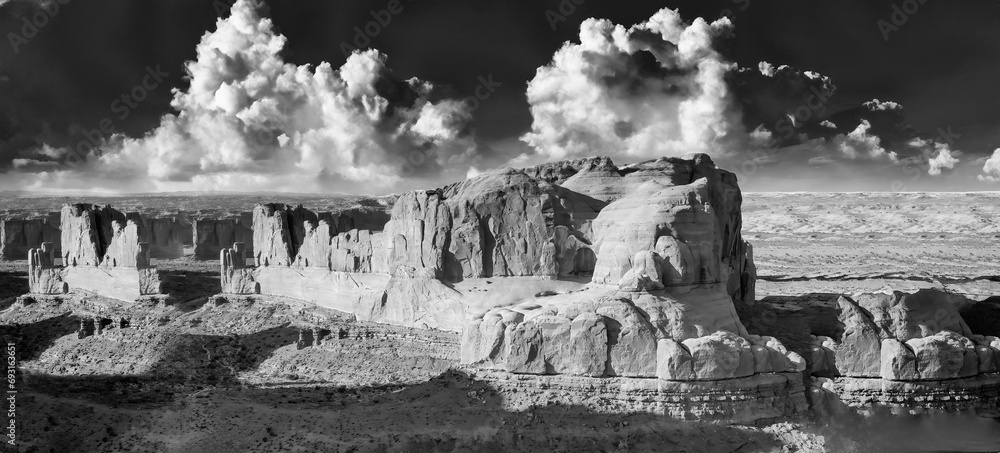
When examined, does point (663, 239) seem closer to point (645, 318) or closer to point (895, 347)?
point (645, 318)

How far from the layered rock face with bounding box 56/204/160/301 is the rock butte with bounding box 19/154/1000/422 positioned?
1459 cm

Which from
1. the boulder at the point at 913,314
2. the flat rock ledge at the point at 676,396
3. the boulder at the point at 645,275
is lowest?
the flat rock ledge at the point at 676,396

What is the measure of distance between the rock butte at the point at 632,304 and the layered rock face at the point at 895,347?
0.04 metres

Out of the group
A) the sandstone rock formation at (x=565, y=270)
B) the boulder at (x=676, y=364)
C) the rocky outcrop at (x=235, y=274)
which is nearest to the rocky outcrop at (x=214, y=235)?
the rocky outcrop at (x=235, y=274)

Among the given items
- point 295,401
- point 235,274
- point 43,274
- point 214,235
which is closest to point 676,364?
point 295,401

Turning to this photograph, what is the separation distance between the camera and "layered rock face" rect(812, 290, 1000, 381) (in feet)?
60.9

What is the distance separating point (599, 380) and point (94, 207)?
1518 inches

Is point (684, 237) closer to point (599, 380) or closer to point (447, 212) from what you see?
point (599, 380)

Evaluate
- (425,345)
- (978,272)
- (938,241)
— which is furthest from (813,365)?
(938,241)

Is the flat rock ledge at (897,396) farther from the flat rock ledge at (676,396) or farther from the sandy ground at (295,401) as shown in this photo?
the flat rock ledge at (676,396)

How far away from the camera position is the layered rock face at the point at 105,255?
37562mm

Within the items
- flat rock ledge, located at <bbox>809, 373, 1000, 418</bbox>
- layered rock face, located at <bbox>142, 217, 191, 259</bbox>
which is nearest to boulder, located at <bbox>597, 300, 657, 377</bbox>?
flat rock ledge, located at <bbox>809, 373, 1000, 418</bbox>

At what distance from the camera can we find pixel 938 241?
61.3m

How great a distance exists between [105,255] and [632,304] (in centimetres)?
3318
